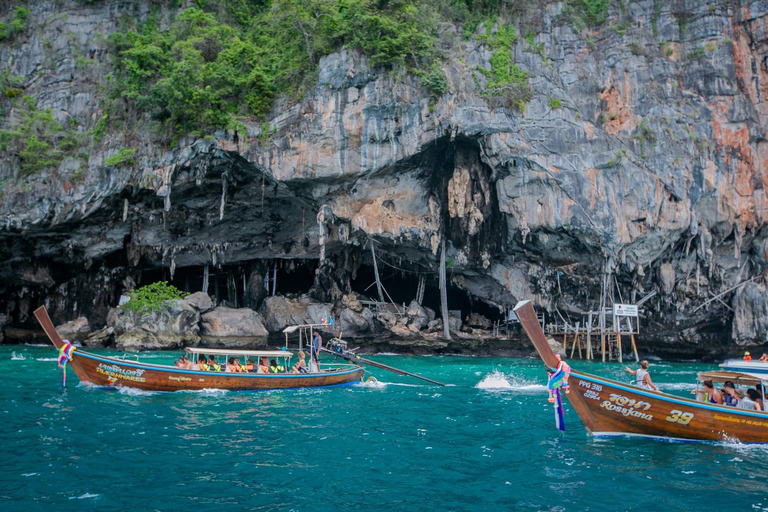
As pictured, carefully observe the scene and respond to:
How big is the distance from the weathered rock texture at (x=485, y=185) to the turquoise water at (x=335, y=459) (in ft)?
46.7

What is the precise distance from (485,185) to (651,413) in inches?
724

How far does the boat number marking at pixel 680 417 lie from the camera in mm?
10484

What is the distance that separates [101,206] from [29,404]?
16.3 metres

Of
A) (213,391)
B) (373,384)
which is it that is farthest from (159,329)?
(373,384)

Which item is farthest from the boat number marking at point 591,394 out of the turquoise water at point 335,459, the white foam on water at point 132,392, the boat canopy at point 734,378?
the white foam on water at point 132,392

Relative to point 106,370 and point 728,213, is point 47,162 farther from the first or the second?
point 728,213

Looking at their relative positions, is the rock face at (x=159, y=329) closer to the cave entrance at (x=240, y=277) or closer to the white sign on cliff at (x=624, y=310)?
the cave entrance at (x=240, y=277)

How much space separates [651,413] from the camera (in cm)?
1061

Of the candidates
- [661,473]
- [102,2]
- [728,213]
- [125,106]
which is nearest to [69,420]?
[661,473]

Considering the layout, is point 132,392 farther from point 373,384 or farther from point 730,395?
point 730,395

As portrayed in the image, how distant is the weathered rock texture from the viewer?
26.7 meters

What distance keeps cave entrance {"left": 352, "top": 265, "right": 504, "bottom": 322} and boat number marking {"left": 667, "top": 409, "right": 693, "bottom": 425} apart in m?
24.7

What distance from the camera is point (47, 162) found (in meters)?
27.6

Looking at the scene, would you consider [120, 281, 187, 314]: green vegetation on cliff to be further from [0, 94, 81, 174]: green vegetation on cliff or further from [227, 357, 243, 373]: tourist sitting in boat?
[227, 357, 243, 373]: tourist sitting in boat
